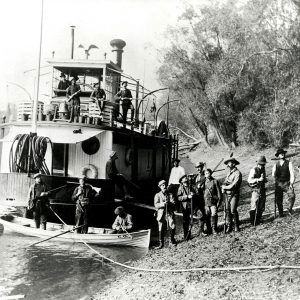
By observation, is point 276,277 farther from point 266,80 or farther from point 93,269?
point 266,80

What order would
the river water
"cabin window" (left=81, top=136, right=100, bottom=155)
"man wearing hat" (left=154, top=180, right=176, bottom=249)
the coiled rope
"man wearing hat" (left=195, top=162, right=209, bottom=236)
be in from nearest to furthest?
the river water < "man wearing hat" (left=154, top=180, right=176, bottom=249) < "man wearing hat" (left=195, top=162, right=209, bottom=236) < the coiled rope < "cabin window" (left=81, top=136, right=100, bottom=155)

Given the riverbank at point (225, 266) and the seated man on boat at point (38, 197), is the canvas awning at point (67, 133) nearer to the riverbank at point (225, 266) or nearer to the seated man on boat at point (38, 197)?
the seated man on boat at point (38, 197)

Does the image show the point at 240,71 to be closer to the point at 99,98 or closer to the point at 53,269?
the point at 99,98

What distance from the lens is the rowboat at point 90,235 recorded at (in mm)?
11266

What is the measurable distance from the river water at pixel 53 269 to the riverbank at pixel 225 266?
0.61 metres

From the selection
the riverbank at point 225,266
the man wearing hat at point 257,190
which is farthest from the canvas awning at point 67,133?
the man wearing hat at point 257,190

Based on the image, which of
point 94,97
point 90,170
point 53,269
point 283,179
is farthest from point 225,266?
point 94,97

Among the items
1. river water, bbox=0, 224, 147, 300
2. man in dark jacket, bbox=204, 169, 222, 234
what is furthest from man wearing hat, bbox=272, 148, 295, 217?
river water, bbox=0, 224, 147, 300

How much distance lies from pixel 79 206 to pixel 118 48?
1309 centimetres

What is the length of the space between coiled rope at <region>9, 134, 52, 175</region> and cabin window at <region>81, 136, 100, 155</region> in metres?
1.59

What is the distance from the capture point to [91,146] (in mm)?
14742

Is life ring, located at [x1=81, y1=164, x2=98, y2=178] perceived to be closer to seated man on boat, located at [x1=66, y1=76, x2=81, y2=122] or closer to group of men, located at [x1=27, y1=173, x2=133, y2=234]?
seated man on boat, located at [x1=66, y1=76, x2=81, y2=122]

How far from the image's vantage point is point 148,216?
16906 millimetres

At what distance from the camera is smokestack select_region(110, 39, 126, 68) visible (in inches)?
891
